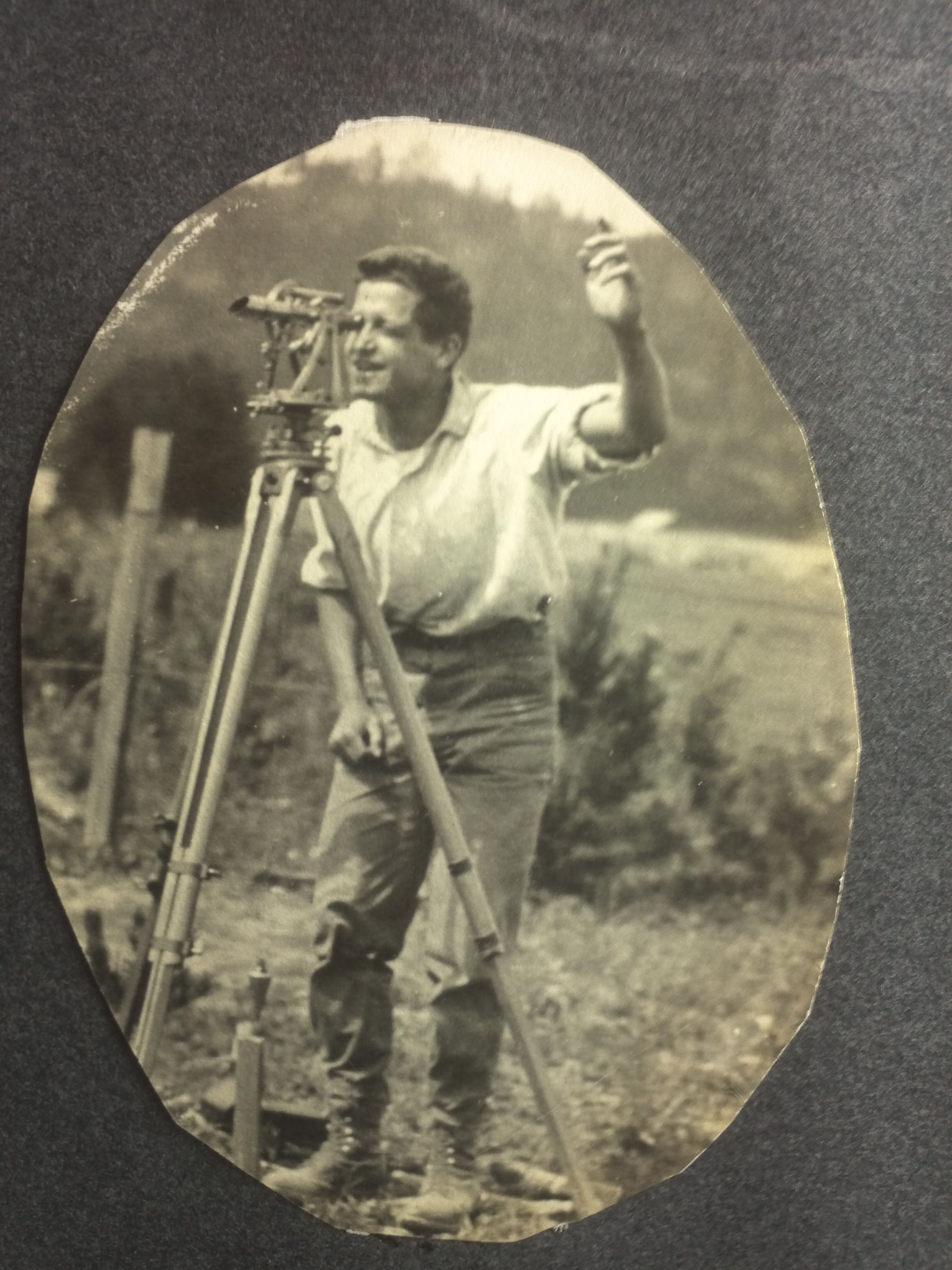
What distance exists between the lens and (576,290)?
2.73 ft

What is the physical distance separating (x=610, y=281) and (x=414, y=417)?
0.19m

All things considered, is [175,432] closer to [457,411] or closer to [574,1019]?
[457,411]

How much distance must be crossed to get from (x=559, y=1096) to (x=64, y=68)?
3.12 feet

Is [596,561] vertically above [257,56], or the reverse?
[257,56]

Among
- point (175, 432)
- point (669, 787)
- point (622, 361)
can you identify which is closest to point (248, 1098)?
point (669, 787)

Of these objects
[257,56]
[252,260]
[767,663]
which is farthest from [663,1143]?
[257,56]

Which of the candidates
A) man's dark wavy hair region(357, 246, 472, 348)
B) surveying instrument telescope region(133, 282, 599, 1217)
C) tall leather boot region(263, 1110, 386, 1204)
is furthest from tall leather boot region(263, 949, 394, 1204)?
man's dark wavy hair region(357, 246, 472, 348)

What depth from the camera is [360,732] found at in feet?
2.78

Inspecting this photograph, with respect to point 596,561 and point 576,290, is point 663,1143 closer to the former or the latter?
point 596,561

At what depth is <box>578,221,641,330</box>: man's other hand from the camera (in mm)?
832

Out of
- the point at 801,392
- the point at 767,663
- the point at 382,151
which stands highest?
the point at 382,151

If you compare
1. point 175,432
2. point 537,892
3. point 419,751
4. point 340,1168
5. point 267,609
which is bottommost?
point 340,1168

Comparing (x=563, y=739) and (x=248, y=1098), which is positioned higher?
(x=563, y=739)

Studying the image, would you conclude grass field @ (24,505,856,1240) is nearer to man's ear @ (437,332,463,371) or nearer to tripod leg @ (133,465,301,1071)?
tripod leg @ (133,465,301,1071)
